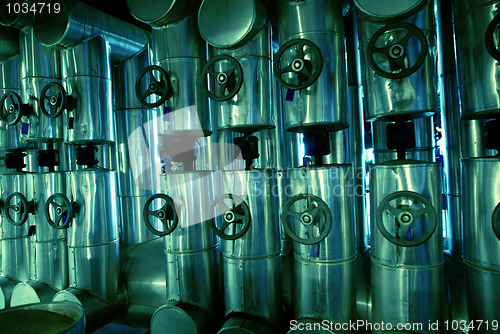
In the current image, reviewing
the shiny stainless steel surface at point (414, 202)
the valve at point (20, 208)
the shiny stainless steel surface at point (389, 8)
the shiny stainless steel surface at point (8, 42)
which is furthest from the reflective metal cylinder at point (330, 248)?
the shiny stainless steel surface at point (8, 42)

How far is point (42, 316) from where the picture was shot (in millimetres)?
1609

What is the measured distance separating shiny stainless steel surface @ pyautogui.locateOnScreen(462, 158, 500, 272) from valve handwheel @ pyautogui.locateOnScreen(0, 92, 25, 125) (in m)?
3.15

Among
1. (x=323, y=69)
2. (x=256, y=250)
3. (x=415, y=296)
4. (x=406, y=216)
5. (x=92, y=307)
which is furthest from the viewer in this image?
(x=92, y=307)

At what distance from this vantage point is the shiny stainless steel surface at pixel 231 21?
6.15ft

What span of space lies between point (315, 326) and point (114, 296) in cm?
165

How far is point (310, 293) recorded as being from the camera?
1.81 meters

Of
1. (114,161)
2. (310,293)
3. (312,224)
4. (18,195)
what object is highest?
(114,161)

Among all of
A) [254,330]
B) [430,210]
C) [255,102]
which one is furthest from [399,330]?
[255,102]

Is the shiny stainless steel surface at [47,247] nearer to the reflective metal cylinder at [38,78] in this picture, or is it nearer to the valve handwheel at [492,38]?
the reflective metal cylinder at [38,78]

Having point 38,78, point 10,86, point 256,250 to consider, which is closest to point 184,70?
point 256,250

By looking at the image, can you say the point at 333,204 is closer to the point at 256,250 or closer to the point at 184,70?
the point at 256,250

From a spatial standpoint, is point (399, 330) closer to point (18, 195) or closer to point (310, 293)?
point (310, 293)

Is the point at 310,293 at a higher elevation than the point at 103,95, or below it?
below

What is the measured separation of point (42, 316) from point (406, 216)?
1795 millimetres
